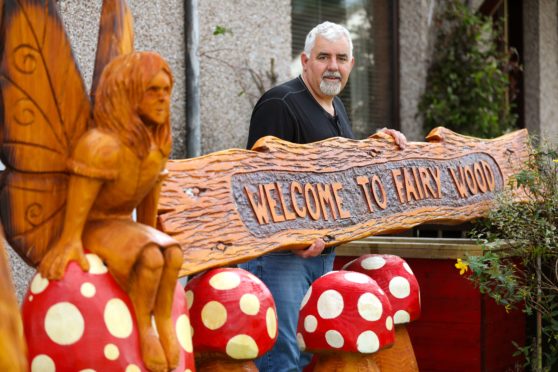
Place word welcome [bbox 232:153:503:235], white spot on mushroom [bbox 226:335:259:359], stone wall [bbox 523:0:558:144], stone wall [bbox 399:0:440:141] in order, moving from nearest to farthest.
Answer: white spot on mushroom [bbox 226:335:259:359] < word welcome [bbox 232:153:503:235] < stone wall [bbox 399:0:440:141] < stone wall [bbox 523:0:558:144]

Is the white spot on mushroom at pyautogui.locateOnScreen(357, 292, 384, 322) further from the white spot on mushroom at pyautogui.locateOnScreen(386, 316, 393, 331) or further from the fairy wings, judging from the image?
the fairy wings

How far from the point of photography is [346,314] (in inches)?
94.2

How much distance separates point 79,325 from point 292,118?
159cm

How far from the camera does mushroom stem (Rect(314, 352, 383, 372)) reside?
244 centimetres

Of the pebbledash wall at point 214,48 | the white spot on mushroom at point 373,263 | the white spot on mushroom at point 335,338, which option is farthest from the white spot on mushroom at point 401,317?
the pebbledash wall at point 214,48

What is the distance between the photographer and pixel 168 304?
74.4 inches

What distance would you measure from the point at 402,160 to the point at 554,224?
0.61 meters

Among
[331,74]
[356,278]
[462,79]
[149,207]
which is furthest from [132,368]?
[462,79]

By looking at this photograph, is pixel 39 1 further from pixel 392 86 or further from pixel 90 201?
pixel 392 86

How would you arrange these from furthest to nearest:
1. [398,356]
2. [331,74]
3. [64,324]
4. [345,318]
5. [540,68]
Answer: [540,68], [331,74], [398,356], [345,318], [64,324]

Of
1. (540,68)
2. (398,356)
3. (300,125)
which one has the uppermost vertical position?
(540,68)

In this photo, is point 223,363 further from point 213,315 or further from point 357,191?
point 357,191

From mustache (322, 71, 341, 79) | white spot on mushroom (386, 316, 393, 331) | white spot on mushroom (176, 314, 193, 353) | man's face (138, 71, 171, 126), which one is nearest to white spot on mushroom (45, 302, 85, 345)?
white spot on mushroom (176, 314, 193, 353)

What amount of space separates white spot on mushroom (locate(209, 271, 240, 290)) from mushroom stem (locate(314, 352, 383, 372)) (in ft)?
1.30
